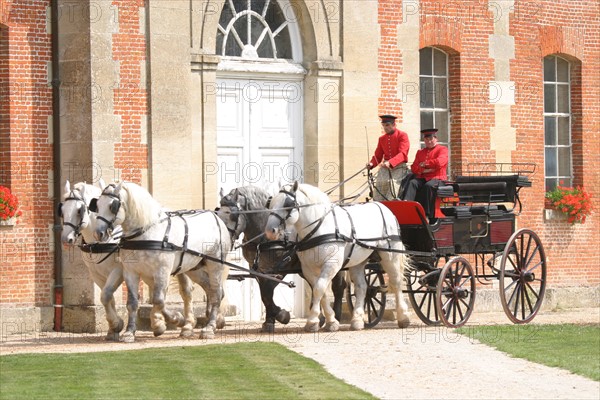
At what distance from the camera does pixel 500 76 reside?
20.8 m

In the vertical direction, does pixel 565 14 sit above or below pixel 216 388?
above

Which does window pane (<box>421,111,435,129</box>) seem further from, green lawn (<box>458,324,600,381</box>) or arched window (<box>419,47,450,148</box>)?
green lawn (<box>458,324,600,381</box>)

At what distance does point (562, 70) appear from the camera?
2191 centimetres

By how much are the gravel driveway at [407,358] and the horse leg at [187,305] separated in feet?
0.61

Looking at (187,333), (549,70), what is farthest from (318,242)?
(549,70)

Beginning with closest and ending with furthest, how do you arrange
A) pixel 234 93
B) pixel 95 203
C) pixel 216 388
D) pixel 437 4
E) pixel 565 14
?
1. pixel 216 388
2. pixel 95 203
3. pixel 234 93
4. pixel 437 4
5. pixel 565 14

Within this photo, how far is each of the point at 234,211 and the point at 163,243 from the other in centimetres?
118

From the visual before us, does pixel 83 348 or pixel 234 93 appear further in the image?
pixel 234 93

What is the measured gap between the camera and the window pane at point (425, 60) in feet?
67.2

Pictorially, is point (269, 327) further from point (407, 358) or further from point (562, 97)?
point (562, 97)

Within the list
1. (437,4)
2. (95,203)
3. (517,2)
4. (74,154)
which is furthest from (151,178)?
(517,2)

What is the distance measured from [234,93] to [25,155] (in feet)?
9.80

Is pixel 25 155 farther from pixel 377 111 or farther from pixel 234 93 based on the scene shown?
pixel 377 111

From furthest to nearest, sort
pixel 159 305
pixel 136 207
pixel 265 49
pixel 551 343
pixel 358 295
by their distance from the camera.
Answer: pixel 265 49
pixel 358 295
pixel 159 305
pixel 551 343
pixel 136 207
